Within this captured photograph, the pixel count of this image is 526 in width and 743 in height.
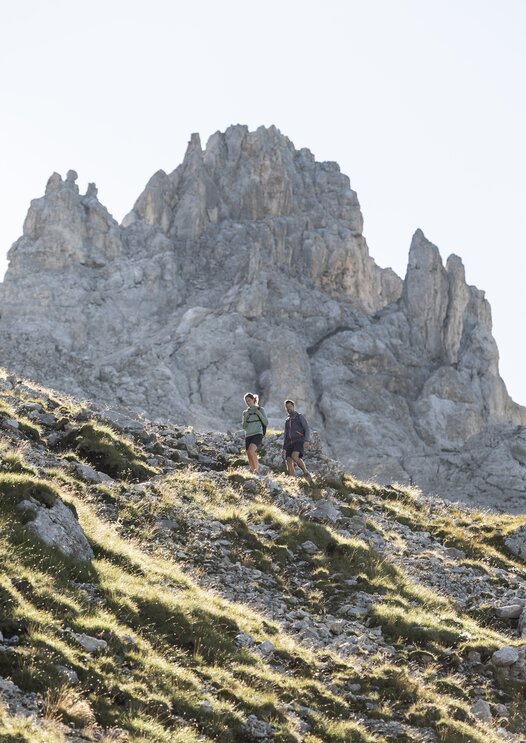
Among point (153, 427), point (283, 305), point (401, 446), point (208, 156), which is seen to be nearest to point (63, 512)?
point (153, 427)

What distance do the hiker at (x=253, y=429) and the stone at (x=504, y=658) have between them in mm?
11196

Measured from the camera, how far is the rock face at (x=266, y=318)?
351 feet

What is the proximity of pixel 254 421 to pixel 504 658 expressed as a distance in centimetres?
1277

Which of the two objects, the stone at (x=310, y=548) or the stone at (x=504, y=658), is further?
the stone at (x=310, y=548)

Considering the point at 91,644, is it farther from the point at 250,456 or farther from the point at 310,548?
the point at 250,456

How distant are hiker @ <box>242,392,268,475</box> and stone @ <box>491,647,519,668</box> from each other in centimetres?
1120

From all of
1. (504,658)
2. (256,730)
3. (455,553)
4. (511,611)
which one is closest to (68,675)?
(256,730)

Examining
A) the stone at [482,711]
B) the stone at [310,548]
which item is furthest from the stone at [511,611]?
the stone at [482,711]

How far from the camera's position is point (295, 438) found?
977 inches

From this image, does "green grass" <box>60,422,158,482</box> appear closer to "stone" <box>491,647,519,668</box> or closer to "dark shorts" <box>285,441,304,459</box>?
"dark shorts" <box>285,441,304,459</box>

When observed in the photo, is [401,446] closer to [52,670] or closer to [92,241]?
[92,241]

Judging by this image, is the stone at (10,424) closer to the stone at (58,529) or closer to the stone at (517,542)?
the stone at (58,529)

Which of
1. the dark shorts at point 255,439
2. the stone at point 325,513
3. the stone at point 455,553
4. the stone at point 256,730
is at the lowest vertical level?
the stone at point 256,730

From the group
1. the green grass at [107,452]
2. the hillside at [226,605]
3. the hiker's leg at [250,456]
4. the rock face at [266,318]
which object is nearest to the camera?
the hillside at [226,605]
